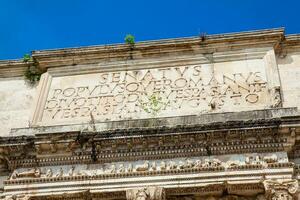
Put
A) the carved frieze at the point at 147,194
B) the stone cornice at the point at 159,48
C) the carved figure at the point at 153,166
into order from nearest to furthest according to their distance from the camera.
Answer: the carved frieze at the point at 147,194 → the carved figure at the point at 153,166 → the stone cornice at the point at 159,48

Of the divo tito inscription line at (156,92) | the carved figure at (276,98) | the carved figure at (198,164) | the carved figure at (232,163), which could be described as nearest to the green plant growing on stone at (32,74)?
Result: the divo tito inscription line at (156,92)

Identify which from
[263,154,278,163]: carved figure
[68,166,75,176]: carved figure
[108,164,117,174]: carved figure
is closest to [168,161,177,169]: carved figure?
[108,164,117,174]: carved figure

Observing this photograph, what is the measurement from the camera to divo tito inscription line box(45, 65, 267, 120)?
992 centimetres

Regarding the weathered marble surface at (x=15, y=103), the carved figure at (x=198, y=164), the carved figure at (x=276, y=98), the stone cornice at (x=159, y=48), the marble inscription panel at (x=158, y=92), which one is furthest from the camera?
the stone cornice at (x=159, y=48)

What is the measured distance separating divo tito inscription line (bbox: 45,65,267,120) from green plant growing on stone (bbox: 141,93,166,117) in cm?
2

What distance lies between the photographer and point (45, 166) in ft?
30.1

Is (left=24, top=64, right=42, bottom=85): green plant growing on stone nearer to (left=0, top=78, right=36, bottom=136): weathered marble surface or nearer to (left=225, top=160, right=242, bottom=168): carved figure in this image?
(left=0, top=78, right=36, bottom=136): weathered marble surface

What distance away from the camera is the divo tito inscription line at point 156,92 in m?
9.92

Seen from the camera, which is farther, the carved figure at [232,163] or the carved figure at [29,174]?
the carved figure at [29,174]

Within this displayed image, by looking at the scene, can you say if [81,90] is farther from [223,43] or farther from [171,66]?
[223,43]

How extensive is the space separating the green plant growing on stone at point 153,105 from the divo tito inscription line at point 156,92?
0.07 feet

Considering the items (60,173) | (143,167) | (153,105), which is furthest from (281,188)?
(60,173)

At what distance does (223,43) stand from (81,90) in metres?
3.02

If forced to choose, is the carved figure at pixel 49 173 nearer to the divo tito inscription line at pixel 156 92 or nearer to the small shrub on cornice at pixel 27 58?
the divo tito inscription line at pixel 156 92
